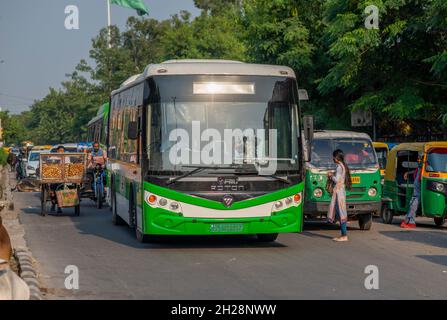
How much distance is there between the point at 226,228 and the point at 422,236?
5224mm

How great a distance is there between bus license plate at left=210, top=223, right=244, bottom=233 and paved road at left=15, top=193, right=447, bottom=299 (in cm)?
36

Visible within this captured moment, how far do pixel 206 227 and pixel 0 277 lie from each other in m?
6.57

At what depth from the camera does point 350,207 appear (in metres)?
19.2

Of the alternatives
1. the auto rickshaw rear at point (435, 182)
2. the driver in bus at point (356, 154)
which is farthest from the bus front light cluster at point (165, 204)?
the auto rickshaw rear at point (435, 182)

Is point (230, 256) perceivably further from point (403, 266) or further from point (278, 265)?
point (403, 266)

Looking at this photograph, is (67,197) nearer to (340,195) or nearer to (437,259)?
(340,195)

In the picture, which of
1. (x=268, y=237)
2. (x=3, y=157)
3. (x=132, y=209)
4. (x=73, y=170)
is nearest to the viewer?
(x=132, y=209)

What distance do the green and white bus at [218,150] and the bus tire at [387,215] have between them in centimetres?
701

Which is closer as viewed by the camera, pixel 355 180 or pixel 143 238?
pixel 143 238

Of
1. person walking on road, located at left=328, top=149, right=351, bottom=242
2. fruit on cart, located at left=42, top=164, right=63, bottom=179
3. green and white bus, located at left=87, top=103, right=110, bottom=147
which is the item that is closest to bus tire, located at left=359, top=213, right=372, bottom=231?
person walking on road, located at left=328, top=149, right=351, bottom=242

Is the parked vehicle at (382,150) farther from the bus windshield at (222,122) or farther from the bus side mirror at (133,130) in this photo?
the bus side mirror at (133,130)

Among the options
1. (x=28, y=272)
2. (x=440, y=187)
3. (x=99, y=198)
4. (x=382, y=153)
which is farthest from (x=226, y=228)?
(x=99, y=198)

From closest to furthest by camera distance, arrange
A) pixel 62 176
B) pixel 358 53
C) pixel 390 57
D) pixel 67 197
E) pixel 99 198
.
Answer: pixel 67 197 → pixel 62 176 → pixel 99 198 → pixel 358 53 → pixel 390 57

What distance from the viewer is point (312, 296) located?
1032 centimetres
